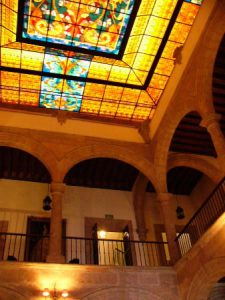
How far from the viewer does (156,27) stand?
8.88 meters

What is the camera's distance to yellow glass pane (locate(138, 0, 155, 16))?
8352mm

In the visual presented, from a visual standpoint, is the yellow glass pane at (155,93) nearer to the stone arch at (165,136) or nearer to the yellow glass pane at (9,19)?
the stone arch at (165,136)

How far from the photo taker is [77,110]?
10.7 meters

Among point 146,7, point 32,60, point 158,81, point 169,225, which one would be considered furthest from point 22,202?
point 146,7

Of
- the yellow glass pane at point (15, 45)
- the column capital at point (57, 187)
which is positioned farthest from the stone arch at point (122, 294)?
the yellow glass pane at point (15, 45)

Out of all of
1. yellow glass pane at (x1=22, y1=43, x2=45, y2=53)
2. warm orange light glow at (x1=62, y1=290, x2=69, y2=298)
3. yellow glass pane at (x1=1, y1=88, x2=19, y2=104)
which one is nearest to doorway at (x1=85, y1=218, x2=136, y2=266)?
warm orange light glow at (x1=62, y1=290, x2=69, y2=298)

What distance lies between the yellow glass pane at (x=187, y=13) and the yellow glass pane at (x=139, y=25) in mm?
882

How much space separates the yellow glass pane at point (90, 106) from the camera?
10414 mm

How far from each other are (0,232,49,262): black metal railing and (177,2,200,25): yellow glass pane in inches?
279

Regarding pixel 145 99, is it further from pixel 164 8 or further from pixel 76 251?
pixel 76 251

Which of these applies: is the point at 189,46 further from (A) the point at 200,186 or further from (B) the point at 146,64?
(A) the point at 200,186

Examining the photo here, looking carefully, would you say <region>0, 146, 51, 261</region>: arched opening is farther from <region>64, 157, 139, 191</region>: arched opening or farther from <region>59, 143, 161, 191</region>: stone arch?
<region>59, 143, 161, 191</region>: stone arch

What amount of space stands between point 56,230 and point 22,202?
2.87m

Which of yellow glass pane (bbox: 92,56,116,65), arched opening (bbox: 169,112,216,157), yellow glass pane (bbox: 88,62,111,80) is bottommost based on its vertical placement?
arched opening (bbox: 169,112,216,157)
